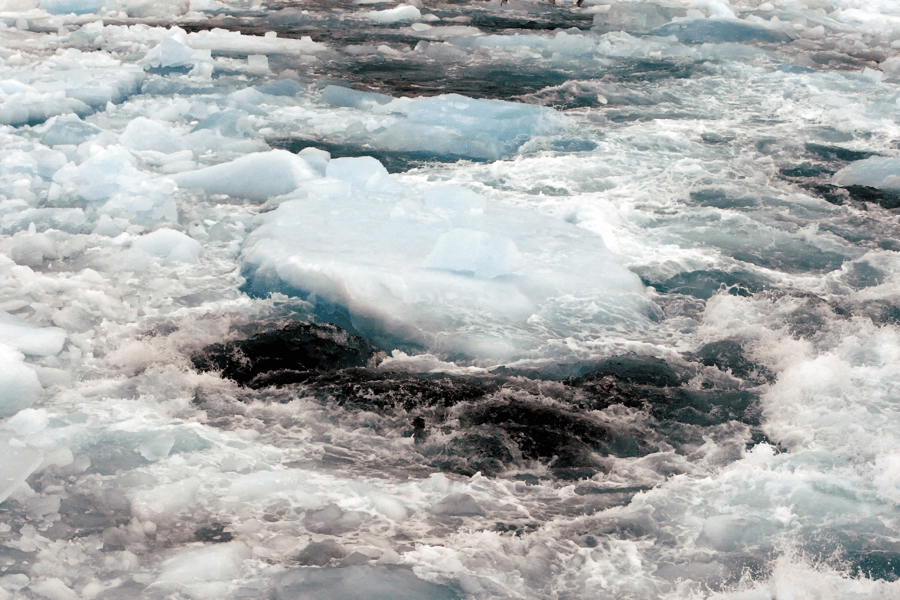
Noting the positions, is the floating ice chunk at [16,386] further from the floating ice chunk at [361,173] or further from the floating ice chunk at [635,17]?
the floating ice chunk at [635,17]

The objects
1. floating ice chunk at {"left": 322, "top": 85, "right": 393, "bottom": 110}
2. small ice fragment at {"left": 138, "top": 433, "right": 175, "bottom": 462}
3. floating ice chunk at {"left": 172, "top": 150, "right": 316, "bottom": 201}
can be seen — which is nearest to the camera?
small ice fragment at {"left": 138, "top": 433, "right": 175, "bottom": 462}

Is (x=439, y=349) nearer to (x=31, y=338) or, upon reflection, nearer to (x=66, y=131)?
(x=31, y=338)

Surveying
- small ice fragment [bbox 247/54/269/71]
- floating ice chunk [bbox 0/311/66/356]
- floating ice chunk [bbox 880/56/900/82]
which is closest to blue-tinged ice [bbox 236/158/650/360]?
floating ice chunk [bbox 0/311/66/356]

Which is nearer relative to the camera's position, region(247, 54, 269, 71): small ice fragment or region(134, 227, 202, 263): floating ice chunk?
region(134, 227, 202, 263): floating ice chunk

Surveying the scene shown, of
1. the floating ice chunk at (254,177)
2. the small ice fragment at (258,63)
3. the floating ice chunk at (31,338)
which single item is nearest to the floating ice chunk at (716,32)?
the small ice fragment at (258,63)

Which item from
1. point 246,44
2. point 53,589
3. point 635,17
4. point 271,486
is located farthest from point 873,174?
point 246,44

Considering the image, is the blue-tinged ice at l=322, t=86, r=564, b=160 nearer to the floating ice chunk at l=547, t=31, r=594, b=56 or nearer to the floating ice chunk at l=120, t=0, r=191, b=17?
the floating ice chunk at l=547, t=31, r=594, b=56

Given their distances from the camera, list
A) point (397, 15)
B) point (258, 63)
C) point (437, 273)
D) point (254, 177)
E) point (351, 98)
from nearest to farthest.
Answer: point (437, 273), point (254, 177), point (351, 98), point (258, 63), point (397, 15)
